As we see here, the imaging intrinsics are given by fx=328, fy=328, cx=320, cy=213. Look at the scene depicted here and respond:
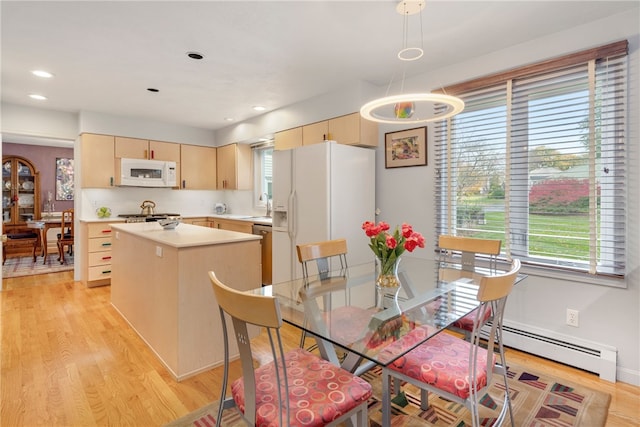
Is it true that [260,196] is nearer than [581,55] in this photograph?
No

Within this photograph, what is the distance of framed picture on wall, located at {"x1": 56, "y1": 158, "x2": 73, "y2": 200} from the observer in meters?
7.37

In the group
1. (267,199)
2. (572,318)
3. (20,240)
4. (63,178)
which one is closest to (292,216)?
(267,199)

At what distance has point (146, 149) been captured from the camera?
5.05 meters

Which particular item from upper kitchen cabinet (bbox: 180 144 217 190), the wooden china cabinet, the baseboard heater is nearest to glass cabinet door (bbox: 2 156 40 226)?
the wooden china cabinet

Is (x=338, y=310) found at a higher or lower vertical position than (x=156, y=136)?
lower

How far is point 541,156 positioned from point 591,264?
2.80ft

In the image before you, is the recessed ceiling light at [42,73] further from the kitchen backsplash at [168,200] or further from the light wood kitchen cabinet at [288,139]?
the light wood kitchen cabinet at [288,139]

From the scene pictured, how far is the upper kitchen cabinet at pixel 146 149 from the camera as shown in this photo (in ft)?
15.8

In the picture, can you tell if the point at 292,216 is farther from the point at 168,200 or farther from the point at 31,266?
the point at 31,266

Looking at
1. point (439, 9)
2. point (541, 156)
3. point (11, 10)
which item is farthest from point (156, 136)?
point (541, 156)

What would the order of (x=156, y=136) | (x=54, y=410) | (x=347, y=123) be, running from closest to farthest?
(x=54, y=410)
(x=347, y=123)
(x=156, y=136)

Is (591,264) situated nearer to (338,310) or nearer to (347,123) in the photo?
(338,310)

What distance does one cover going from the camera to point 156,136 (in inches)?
204

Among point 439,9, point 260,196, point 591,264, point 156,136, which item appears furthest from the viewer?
point 260,196
